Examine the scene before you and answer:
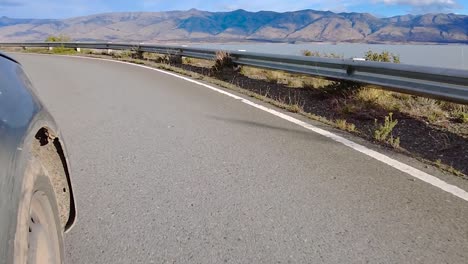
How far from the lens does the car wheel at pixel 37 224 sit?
146 centimetres

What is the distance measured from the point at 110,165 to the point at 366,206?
2.54 meters

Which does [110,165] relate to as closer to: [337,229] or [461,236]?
[337,229]

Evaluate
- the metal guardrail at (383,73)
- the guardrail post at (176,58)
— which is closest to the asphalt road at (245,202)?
the metal guardrail at (383,73)

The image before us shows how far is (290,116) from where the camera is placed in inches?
262

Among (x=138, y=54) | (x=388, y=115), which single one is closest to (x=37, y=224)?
(x=388, y=115)

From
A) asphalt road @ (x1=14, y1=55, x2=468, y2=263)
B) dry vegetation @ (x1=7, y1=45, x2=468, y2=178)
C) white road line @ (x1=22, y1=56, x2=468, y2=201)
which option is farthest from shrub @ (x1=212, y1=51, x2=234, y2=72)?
asphalt road @ (x1=14, y1=55, x2=468, y2=263)

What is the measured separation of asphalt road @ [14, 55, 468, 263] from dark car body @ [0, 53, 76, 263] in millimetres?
561

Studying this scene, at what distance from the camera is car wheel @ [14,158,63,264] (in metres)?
1.46

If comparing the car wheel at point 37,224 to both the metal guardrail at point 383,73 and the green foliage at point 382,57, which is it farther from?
the green foliage at point 382,57

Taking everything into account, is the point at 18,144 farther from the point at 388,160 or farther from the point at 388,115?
the point at 388,115

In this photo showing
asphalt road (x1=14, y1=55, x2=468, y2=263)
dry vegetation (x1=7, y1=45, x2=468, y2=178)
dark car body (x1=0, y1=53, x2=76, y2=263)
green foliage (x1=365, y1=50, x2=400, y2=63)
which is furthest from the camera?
green foliage (x1=365, y1=50, x2=400, y2=63)

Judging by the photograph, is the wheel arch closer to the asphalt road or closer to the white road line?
the asphalt road

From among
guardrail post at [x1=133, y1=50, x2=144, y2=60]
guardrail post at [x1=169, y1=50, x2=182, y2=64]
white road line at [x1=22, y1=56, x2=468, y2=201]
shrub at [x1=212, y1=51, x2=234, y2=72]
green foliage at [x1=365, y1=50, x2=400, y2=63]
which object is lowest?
guardrail post at [x1=133, y1=50, x2=144, y2=60]

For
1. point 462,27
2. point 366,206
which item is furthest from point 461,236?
point 462,27
